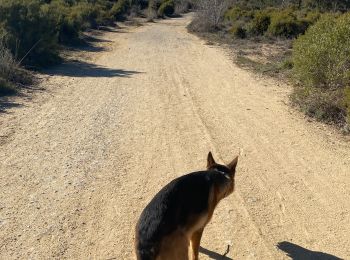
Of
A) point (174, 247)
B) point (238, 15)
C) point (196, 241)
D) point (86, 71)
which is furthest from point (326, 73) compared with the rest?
point (238, 15)

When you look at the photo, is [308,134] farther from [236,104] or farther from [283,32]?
[283,32]

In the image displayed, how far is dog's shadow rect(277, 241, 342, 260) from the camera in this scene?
490 cm

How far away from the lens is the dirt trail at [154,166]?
16.9ft

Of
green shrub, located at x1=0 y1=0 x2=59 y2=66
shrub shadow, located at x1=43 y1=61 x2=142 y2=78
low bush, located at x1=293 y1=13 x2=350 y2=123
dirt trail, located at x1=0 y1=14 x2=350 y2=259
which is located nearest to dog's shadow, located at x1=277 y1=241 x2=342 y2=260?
dirt trail, located at x1=0 y1=14 x2=350 y2=259

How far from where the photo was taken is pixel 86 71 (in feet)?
47.9

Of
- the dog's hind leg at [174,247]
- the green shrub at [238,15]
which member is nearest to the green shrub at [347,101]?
the dog's hind leg at [174,247]

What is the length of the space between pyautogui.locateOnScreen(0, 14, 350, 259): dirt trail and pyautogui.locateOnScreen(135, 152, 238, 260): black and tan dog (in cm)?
95

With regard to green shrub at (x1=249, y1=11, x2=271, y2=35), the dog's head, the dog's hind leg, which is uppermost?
the dog's hind leg

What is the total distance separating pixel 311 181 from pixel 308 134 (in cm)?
226

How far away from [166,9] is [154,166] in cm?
4105

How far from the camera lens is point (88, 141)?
8.15 metres

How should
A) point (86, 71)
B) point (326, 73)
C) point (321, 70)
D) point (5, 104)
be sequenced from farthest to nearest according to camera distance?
point (86, 71) < point (321, 70) < point (326, 73) < point (5, 104)

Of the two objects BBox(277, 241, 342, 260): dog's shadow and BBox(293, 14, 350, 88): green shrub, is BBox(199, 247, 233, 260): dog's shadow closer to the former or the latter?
BBox(277, 241, 342, 260): dog's shadow

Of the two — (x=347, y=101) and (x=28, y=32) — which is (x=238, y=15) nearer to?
(x=28, y=32)
